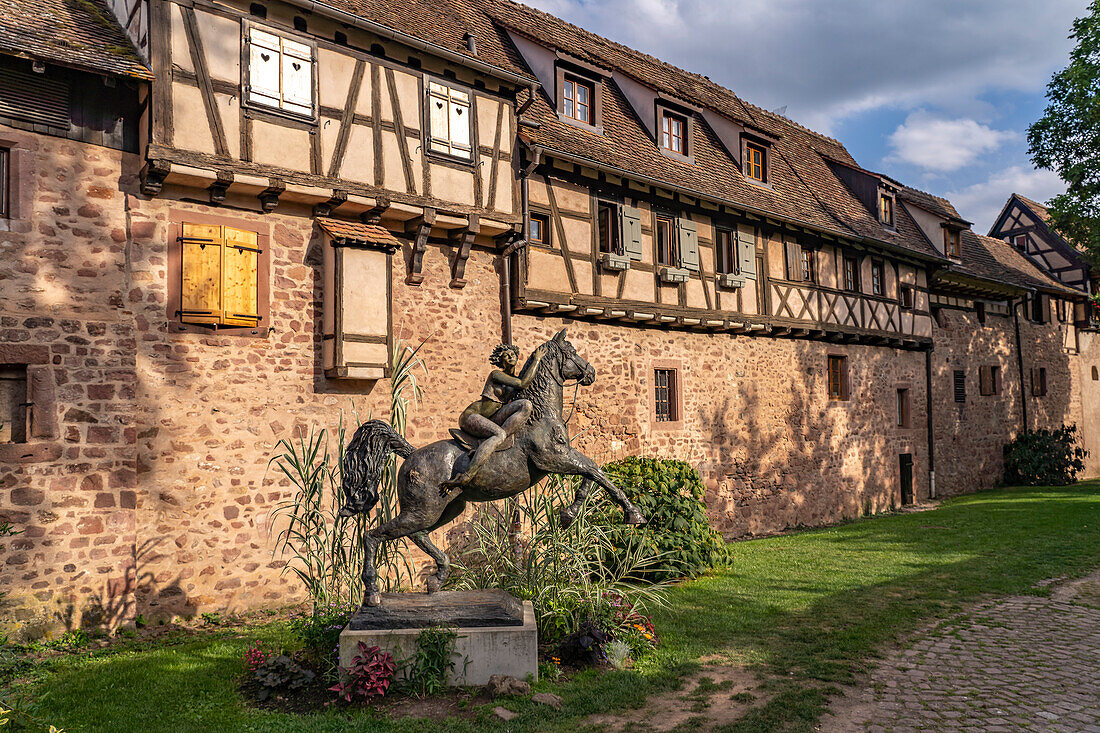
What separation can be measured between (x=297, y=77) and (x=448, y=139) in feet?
7.53

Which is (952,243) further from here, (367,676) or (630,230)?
(367,676)

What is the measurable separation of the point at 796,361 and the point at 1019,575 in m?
7.76

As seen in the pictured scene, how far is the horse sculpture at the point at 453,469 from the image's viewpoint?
6031 millimetres

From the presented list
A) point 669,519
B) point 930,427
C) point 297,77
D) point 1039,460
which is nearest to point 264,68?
point 297,77

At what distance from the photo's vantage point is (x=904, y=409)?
20641 mm

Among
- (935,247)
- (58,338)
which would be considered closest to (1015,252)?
(935,247)

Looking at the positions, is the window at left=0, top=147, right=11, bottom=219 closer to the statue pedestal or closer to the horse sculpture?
the horse sculpture

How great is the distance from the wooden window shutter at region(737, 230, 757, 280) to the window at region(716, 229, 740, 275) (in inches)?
3.7

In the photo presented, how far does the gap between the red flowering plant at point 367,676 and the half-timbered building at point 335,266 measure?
3.34 meters

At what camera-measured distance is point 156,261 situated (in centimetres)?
874

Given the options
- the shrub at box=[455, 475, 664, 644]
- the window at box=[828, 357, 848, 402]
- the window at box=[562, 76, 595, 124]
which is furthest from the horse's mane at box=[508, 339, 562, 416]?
the window at box=[828, 357, 848, 402]

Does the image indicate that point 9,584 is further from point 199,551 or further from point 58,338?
point 58,338

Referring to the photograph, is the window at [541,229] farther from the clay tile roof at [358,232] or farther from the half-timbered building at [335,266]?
the clay tile roof at [358,232]

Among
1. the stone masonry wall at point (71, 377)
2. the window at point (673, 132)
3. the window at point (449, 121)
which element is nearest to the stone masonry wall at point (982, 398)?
the window at point (673, 132)
